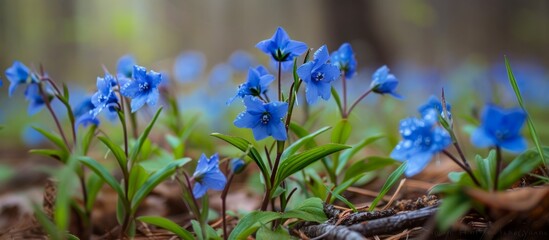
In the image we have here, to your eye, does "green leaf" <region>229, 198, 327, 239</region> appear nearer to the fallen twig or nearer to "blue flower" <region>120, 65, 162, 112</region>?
the fallen twig

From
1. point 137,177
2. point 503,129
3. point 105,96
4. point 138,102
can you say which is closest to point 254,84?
point 138,102

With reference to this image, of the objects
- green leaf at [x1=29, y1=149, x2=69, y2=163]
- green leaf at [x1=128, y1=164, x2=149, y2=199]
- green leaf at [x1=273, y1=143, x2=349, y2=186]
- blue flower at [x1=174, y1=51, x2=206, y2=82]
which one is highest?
blue flower at [x1=174, y1=51, x2=206, y2=82]

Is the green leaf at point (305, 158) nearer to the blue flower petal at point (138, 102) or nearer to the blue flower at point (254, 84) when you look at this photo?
the blue flower at point (254, 84)

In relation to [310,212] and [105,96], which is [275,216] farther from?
[105,96]

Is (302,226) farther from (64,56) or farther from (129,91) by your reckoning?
(64,56)

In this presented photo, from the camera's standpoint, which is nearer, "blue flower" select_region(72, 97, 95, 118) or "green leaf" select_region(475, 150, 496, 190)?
"green leaf" select_region(475, 150, 496, 190)

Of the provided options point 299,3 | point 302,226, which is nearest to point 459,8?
point 299,3

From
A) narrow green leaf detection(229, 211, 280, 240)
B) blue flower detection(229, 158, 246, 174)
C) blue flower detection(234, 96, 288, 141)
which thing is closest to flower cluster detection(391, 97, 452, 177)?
blue flower detection(234, 96, 288, 141)

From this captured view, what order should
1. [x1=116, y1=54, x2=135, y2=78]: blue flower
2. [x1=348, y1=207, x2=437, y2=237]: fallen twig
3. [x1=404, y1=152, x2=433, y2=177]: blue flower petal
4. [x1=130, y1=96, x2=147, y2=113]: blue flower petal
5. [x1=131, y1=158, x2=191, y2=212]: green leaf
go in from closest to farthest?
[x1=404, y1=152, x2=433, y2=177]: blue flower petal, [x1=348, y1=207, x2=437, y2=237]: fallen twig, [x1=130, y1=96, x2=147, y2=113]: blue flower petal, [x1=131, y1=158, x2=191, y2=212]: green leaf, [x1=116, y1=54, x2=135, y2=78]: blue flower
